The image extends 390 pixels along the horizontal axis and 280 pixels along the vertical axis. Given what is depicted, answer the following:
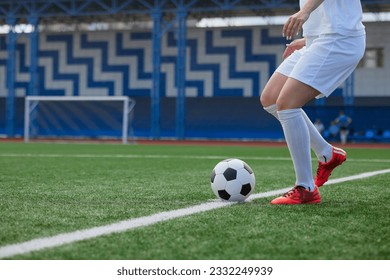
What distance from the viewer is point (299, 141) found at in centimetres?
394

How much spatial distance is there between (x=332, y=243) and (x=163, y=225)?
2.66ft

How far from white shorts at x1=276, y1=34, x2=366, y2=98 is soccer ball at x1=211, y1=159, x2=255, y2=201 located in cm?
71

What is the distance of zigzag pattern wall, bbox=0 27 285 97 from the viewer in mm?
28859

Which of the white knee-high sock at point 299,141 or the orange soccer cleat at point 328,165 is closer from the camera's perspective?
the white knee-high sock at point 299,141

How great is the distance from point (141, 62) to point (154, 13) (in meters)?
5.05

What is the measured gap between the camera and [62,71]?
31203 mm

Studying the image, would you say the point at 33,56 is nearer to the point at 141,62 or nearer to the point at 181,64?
the point at 141,62

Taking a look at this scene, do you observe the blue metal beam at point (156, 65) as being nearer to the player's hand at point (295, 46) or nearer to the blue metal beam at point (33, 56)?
the blue metal beam at point (33, 56)

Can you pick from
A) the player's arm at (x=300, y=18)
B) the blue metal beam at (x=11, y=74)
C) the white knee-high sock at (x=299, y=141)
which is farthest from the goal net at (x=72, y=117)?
the player's arm at (x=300, y=18)

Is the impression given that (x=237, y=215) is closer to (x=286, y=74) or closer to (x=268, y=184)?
(x=286, y=74)

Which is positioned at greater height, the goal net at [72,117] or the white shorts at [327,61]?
the white shorts at [327,61]

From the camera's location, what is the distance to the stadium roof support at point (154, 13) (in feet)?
82.8

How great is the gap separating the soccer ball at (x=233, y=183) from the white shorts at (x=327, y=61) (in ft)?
2.33

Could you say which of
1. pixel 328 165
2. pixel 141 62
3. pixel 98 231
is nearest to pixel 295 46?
pixel 328 165
